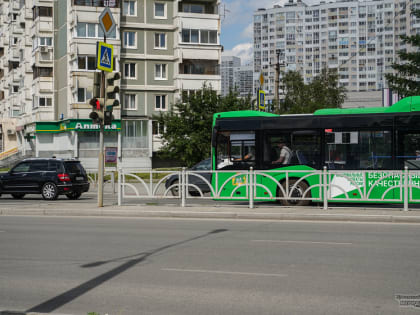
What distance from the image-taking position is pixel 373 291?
621 cm

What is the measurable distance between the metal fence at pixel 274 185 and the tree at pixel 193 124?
64.4 ft

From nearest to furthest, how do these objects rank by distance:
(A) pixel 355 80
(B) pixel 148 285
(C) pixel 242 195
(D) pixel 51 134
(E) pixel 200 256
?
(B) pixel 148 285 → (E) pixel 200 256 → (C) pixel 242 195 → (D) pixel 51 134 → (A) pixel 355 80

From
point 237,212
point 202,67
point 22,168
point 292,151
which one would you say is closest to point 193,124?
point 22,168

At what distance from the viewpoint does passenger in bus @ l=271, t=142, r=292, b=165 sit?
17.7 meters

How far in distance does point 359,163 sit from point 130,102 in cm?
3842

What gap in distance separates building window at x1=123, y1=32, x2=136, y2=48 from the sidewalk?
1469 inches

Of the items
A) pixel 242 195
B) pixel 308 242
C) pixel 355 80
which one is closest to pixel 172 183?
pixel 242 195

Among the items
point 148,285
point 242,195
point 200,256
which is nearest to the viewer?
point 148,285

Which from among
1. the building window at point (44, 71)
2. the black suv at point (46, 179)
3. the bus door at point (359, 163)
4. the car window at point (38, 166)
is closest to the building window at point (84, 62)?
the building window at point (44, 71)

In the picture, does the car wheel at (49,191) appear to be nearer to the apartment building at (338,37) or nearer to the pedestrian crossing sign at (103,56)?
the pedestrian crossing sign at (103,56)

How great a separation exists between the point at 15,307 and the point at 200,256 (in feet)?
11.7

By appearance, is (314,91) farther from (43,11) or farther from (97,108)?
(97,108)

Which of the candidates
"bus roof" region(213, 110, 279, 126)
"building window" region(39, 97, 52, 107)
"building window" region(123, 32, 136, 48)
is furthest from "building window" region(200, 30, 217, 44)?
"bus roof" region(213, 110, 279, 126)

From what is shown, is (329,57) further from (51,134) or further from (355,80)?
(51,134)
